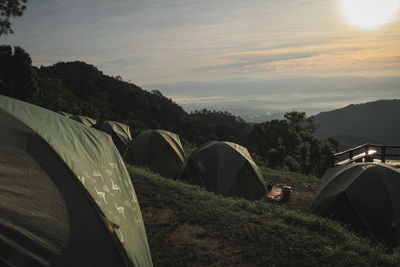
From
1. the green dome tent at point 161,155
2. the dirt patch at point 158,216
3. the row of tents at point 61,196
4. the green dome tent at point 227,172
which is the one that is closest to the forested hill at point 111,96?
the green dome tent at point 161,155

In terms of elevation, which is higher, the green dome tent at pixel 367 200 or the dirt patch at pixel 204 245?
the green dome tent at pixel 367 200

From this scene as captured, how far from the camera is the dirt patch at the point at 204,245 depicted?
520 cm

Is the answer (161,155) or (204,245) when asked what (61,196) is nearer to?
(204,245)

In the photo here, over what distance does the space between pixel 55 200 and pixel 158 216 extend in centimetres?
429

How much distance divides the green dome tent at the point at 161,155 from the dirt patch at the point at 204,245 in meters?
7.50

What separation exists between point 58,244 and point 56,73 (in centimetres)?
8282

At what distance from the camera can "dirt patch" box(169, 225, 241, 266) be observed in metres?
5.20

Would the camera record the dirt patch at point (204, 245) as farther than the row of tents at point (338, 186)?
No

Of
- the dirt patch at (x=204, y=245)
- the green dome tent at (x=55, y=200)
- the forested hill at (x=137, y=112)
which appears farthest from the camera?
the forested hill at (x=137, y=112)

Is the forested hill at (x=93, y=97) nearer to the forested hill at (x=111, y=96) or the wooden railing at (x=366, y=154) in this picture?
the forested hill at (x=111, y=96)

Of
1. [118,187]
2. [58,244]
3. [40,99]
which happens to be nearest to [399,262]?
[118,187]

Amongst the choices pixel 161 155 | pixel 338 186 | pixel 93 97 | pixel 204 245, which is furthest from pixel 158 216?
pixel 93 97

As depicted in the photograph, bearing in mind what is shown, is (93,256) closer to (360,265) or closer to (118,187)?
(118,187)

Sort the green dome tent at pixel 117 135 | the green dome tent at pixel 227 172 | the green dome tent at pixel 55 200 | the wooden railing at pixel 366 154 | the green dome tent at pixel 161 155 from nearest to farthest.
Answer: the green dome tent at pixel 55 200
the green dome tent at pixel 227 172
the wooden railing at pixel 366 154
the green dome tent at pixel 161 155
the green dome tent at pixel 117 135
